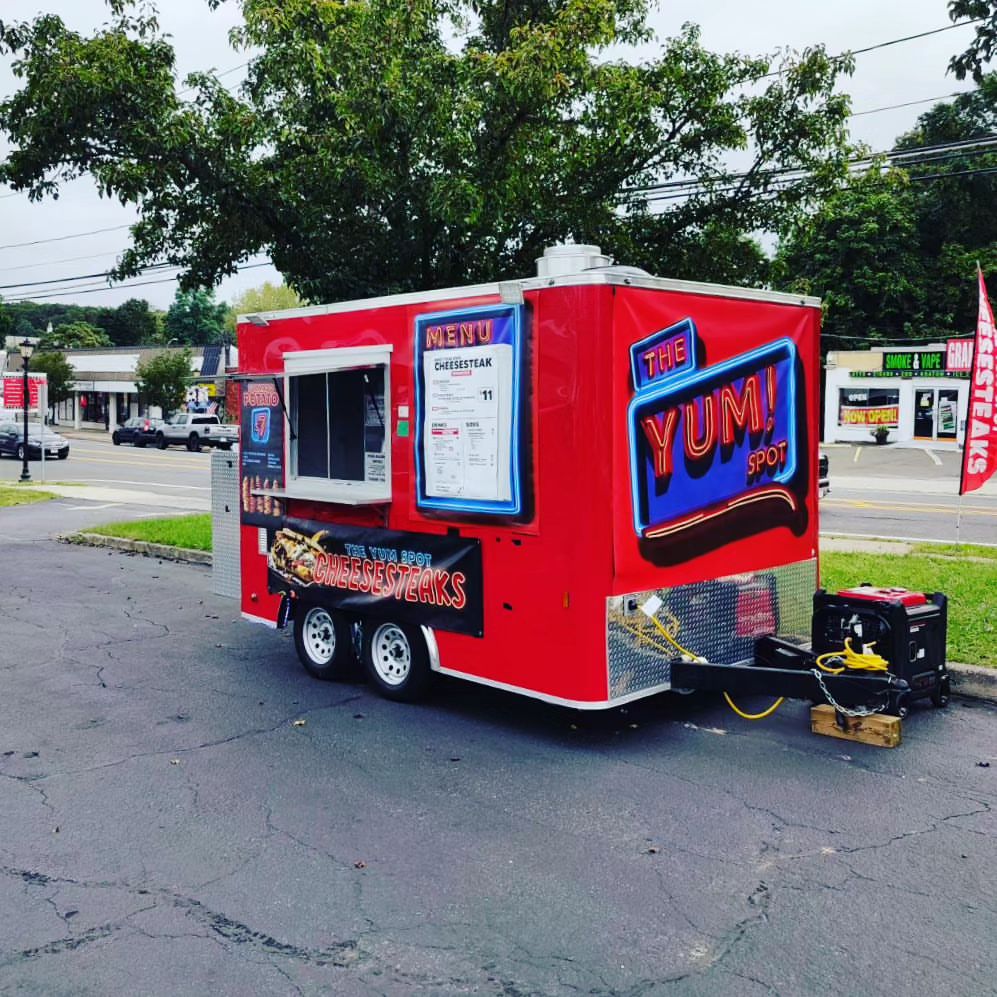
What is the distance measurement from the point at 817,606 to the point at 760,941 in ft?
10.2

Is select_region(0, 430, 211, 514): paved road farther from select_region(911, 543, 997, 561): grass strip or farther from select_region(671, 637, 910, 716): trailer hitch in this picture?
select_region(671, 637, 910, 716): trailer hitch

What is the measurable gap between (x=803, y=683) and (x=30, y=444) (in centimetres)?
3762

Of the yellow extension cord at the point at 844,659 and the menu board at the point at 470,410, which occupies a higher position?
the menu board at the point at 470,410

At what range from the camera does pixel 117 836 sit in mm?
5121

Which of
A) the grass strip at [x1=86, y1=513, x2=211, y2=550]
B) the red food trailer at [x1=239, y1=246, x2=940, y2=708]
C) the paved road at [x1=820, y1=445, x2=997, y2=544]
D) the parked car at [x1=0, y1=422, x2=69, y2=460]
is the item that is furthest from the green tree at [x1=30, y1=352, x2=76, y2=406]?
the red food trailer at [x1=239, y1=246, x2=940, y2=708]

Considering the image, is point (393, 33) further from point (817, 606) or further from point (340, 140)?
point (817, 606)

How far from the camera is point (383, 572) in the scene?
732 cm

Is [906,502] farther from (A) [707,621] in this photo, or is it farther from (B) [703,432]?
(B) [703,432]

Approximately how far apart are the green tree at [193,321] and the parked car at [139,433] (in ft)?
189

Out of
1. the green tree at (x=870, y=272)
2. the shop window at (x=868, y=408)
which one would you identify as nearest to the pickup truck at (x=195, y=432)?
the green tree at (x=870, y=272)

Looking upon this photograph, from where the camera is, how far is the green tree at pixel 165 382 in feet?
174

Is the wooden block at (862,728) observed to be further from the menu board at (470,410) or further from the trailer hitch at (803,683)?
the menu board at (470,410)

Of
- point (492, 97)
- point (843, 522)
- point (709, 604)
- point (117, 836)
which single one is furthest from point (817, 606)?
point (843, 522)

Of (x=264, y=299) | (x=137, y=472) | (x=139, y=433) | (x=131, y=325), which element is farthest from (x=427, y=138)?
(x=131, y=325)
